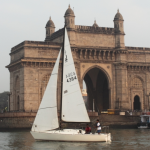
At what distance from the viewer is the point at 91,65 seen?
66562mm

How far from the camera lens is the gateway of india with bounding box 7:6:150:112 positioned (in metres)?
62.3

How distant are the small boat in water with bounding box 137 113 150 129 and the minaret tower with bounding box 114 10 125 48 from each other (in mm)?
11757

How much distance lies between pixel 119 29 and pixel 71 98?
3345cm

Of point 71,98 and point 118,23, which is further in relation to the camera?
point 118,23

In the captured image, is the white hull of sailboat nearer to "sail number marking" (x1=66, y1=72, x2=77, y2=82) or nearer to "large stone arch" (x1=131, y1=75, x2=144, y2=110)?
"sail number marking" (x1=66, y1=72, x2=77, y2=82)

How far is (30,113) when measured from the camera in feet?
190

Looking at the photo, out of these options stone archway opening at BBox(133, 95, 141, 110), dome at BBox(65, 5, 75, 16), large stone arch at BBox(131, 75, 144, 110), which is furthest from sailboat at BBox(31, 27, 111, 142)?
stone archway opening at BBox(133, 95, 141, 110)

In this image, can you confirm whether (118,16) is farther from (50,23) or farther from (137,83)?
(50,23)

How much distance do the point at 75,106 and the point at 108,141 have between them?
3.97 meters

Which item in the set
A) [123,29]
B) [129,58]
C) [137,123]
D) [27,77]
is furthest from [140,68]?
[27,77]

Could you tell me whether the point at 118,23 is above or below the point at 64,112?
above

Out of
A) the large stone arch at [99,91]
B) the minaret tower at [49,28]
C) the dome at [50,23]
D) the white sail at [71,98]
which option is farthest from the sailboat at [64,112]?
the dome at [50,23]

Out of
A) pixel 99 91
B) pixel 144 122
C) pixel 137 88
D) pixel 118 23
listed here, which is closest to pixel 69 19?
pixel 118 23

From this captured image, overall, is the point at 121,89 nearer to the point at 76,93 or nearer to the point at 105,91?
the point at 105,91
